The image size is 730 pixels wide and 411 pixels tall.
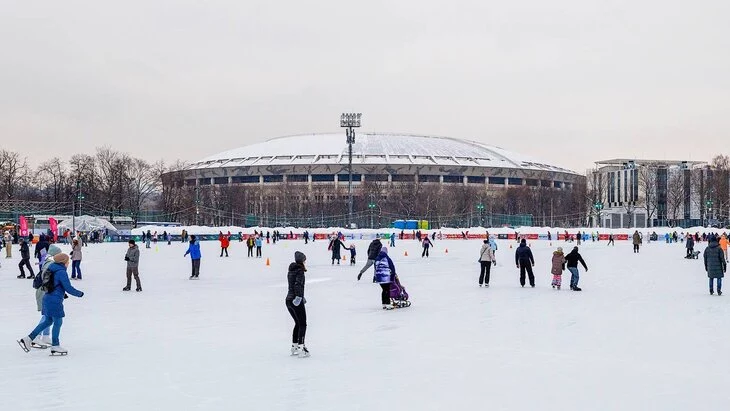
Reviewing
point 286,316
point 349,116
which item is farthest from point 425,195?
point 286,316

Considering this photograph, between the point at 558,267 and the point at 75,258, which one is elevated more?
the point at 75,258

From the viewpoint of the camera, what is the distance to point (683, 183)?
10138 cm

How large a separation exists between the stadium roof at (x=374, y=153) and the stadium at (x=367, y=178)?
0.50ft

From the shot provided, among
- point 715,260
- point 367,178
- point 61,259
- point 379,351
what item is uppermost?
point 367,178

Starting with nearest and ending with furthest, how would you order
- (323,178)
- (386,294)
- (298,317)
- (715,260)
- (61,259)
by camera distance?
(298,317) < (61,259) < (386,294) < (715,260) < (323,178)

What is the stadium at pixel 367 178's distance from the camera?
9288 cm

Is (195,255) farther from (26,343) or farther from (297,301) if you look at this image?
(297,301)

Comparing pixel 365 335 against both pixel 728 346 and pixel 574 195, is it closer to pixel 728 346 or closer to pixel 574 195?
pixel 728 346

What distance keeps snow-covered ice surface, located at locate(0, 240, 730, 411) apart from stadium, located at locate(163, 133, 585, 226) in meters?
66.1

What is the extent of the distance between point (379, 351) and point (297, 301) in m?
1.41

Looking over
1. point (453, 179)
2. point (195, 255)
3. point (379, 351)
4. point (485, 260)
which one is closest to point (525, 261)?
point (485, 260)

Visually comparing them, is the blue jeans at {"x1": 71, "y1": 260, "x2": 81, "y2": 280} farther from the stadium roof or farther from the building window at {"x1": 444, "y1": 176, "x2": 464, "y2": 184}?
the building window at {"x1": 444, "y1": 176, "x2": 464, "y2": 184}

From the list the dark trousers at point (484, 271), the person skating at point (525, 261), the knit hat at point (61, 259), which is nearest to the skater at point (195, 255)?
the dark trousers at point (484, 271)

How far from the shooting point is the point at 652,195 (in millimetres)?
98188
